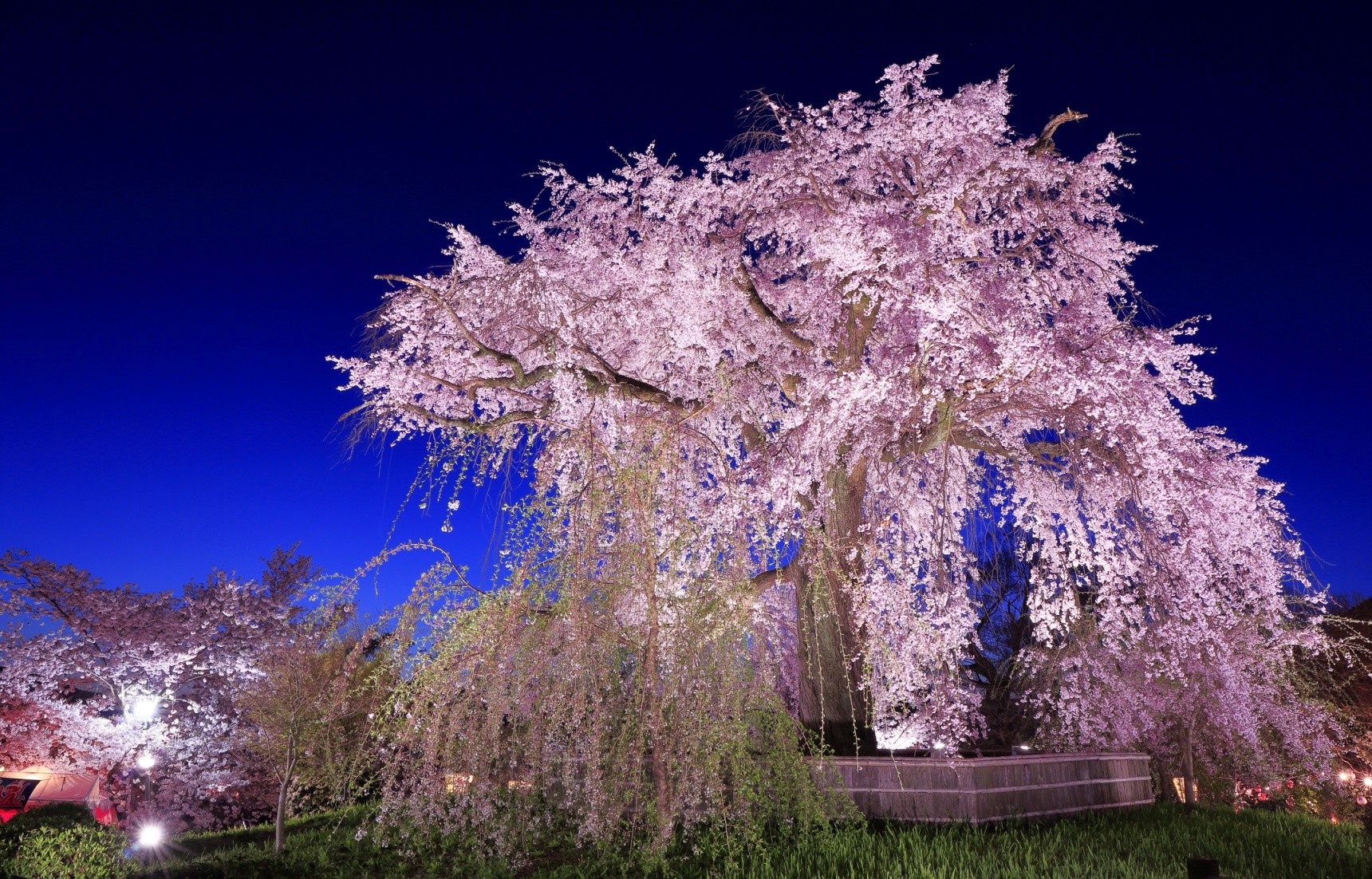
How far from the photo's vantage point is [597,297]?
398 inches

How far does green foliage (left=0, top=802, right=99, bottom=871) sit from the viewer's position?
10398mm

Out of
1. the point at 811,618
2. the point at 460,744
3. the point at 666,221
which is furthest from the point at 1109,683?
Answer: the point at 460,744

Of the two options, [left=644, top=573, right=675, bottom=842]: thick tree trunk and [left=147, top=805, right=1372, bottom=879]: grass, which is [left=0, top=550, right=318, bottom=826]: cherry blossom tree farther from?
[left=644, top=573, right=675, bottom=842]: thick tree trunk

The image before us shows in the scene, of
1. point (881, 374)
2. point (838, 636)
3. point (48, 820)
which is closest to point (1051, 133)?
point (881, 374)

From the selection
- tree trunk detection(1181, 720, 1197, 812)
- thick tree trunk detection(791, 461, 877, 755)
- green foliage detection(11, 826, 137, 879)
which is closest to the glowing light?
green foliage detection(11, 826, 137, 879)

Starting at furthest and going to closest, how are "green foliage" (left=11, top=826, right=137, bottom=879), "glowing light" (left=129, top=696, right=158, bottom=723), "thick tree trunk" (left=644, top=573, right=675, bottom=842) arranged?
"glowing light" (left=129, top=696, right=158, bottom=723) → "green foliage" (left=11, top=826, right=137, bottom=879) → "thick tree trunk" (left=644, top=573, right=675, bottom=842)

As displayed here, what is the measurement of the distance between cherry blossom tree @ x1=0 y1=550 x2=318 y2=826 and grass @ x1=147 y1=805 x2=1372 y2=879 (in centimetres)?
676

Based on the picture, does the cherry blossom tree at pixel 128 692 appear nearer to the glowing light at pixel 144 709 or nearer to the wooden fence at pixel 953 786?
the glowing light at pixel 144 709

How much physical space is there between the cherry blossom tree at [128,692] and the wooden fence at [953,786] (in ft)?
35.9

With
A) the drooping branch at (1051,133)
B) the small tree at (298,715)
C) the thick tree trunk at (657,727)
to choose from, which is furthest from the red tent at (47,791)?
the drooping branch at (1051,133)

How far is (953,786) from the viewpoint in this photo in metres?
7.77

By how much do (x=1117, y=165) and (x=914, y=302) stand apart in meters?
3.44

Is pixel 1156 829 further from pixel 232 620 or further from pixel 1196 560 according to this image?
pixel 232 620

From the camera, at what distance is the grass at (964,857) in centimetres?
548
